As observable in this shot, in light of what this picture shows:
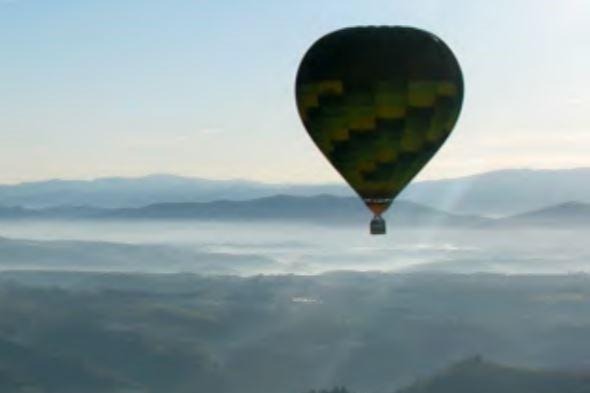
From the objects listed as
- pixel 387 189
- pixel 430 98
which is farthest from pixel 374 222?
pixel 430 98

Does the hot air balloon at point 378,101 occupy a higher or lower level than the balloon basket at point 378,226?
higher

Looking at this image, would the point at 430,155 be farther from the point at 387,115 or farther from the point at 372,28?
the point at 372,28

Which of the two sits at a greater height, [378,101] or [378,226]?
[378,101]

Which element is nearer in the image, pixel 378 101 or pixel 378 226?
pixel 378 226

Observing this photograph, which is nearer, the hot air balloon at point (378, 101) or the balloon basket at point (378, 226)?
the balloon basket at point (378, 226)
